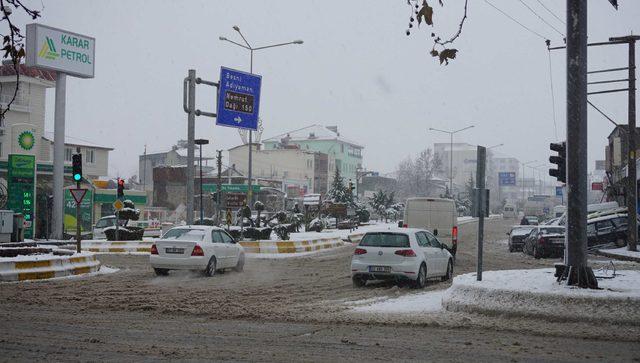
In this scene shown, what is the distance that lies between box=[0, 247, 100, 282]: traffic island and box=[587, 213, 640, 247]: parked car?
21.5m

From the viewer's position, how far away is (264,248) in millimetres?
29625

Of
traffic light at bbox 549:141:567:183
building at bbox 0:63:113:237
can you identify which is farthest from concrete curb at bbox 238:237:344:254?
building at bbox 0:63:113:237

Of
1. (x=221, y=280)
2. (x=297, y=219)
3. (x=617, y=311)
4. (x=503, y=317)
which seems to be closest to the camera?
(x=617, y=311)

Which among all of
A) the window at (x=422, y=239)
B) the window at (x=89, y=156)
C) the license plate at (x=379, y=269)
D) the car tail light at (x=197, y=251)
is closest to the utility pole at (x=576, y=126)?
the license plate at (x=379, y=269)

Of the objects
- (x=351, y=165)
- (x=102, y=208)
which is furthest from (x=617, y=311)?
(x=351, y=165)

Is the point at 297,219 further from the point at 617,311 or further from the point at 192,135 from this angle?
the point at 617,311

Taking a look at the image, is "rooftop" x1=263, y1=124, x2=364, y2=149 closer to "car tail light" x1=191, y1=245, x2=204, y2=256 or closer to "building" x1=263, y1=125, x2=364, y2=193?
"building" x1=263, y1=125, x2=364, y2=193

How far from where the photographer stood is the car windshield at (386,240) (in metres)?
16.8

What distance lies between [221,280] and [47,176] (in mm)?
34347

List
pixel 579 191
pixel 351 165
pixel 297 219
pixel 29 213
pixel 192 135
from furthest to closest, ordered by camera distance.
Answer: pixel 351 165
pixel 297 219
pixel 29 213
pixel 192 135
pixel 579 191

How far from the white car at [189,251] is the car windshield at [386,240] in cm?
486

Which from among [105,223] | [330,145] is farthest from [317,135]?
[105,223]

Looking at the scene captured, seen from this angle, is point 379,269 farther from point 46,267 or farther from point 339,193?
point 339,193

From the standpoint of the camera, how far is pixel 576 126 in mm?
12391
